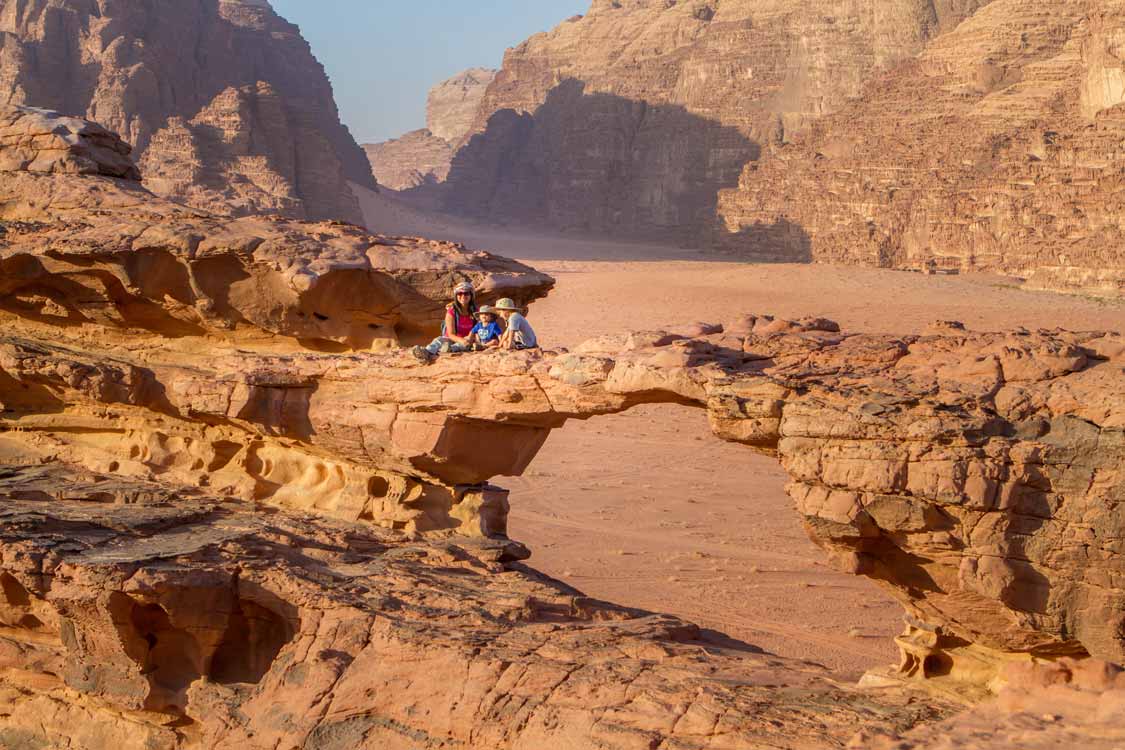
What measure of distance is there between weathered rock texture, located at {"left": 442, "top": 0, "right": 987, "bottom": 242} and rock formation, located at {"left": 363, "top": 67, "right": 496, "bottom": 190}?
1194cm

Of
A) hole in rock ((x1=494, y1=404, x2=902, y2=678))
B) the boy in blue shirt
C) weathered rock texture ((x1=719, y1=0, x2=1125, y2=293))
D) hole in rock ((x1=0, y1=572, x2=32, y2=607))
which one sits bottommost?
hole in rock ((x1=494, y1=404, x2=902, y2=678))

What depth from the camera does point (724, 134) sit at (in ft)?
224

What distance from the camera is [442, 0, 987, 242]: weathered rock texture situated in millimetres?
68500

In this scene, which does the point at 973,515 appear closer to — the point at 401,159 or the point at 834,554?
the point at 834,554

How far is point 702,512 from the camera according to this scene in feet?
52.4

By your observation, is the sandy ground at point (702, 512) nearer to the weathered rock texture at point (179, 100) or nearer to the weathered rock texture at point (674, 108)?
the weathered rock texture at point (179, 100)

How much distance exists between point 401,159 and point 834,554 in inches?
4382

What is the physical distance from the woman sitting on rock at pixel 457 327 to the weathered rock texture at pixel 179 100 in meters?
36.8

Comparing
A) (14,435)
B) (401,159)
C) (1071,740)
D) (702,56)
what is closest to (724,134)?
(702,56)

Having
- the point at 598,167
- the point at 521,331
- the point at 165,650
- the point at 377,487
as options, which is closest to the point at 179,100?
the point at 598,167

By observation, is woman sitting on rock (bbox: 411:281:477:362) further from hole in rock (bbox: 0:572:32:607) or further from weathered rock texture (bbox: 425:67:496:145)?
weathered rock texture (bbox: 425:67:496:145)

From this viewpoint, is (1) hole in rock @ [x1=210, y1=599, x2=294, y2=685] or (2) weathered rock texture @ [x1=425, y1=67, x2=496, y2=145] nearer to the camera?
(1) hole in rock @ [x1=210, y1=599, x2=294, y2=685]

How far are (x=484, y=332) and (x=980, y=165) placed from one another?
43160 millimetres

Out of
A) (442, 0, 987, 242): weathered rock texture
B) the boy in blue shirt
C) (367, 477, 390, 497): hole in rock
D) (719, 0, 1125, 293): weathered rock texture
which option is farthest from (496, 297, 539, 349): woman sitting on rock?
(442, 0, 987, 242): weathered rock texture
